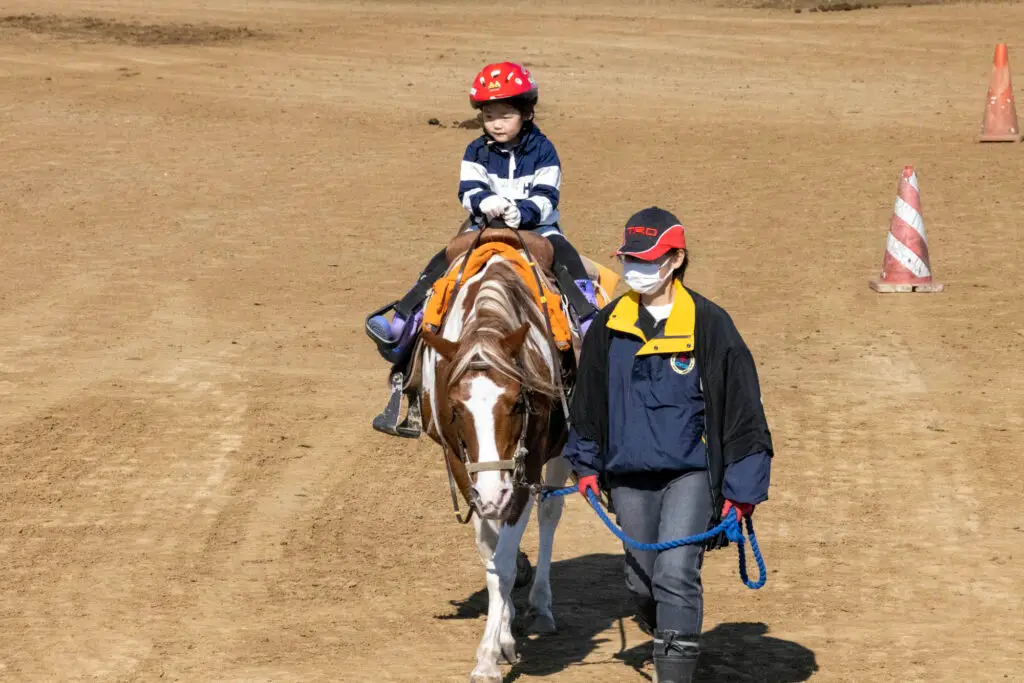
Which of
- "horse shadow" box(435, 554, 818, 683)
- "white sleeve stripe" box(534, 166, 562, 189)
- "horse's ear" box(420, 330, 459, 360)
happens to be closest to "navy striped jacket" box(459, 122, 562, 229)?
"white sleeve stripe" box(534, 166, 562, 189)

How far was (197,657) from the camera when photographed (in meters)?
8.33

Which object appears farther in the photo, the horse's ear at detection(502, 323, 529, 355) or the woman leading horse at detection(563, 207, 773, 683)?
the horse's ear at detection(502, 323, 529, 355)

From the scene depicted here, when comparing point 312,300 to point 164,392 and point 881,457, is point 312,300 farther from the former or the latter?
point 881,457

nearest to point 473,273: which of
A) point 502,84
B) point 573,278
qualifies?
point 573,278

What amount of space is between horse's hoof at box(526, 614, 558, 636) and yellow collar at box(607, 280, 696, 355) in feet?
8.46

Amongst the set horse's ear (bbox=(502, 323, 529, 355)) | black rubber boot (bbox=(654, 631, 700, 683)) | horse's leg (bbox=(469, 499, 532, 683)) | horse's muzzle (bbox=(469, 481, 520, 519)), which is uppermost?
horse's ear (bbox=(502, 323, 529, 355))

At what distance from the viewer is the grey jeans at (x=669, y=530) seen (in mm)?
6816

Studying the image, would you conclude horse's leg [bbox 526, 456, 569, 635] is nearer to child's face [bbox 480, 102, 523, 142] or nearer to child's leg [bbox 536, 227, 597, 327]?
child's leg [bbox 536, 227, 597, 327]

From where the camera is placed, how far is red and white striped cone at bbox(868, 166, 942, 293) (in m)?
16.7

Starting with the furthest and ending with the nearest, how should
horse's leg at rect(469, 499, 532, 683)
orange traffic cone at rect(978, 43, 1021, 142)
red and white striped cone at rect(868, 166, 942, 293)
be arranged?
orange traffic cone at rect(978, 43, 1021, 142)
red and white striped cone at rect(868, 166, 942, 293)
horse's leg at rect(469, 499, 532, 683)

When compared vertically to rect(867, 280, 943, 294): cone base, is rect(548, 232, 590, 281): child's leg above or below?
above

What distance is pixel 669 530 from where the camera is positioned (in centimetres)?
685

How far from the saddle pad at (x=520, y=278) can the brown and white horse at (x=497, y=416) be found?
0.18 ft

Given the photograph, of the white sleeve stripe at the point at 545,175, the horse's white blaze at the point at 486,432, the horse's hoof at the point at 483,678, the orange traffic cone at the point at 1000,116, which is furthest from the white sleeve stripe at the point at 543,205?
the orange traffic cone at the point at 1000,116
